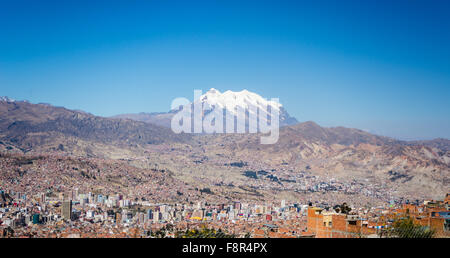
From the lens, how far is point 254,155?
126 metres

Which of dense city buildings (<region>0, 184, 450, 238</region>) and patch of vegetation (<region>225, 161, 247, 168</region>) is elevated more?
patch of vegetation (<region>225, 161, 247, 168</region>)

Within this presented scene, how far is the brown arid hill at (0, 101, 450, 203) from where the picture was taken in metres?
74.9

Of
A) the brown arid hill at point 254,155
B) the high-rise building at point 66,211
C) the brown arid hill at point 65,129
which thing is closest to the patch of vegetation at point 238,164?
the brown arid hill at point 254,155

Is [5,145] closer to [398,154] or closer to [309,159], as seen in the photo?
[309,159]

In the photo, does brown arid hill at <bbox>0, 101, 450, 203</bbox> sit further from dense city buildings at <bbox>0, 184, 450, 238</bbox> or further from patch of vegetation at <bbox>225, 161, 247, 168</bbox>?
dense city buildings at <bbox>0, 184, 450, 238</bbox>

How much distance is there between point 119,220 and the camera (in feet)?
120

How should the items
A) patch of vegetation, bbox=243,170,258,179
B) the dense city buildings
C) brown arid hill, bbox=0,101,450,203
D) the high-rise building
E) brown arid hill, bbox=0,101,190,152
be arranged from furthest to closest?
brown arid hill, bbox=0,101,190,152 < patch of vegetation, bbox=243,170,258,179 < brown arid hill, bbox=0,101,450,203 < the high-rise building < the dense city buildings

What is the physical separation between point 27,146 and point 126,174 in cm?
4394

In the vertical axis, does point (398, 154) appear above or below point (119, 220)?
above

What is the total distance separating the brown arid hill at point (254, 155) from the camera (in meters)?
74.9

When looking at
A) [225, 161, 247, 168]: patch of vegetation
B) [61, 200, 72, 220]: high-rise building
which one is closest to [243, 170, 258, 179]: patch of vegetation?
[225, 161, 247, 168]: patch of vegetation

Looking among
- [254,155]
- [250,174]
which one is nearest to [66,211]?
[250,174]
